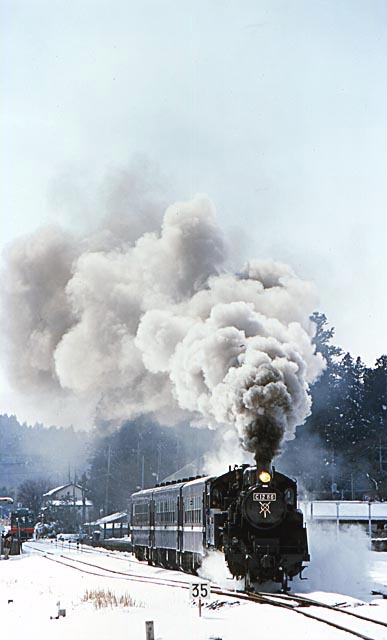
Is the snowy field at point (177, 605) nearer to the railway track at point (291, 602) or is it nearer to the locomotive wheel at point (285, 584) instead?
the railway track at point (291, 602)

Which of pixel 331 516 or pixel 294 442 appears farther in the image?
pixel 294 442

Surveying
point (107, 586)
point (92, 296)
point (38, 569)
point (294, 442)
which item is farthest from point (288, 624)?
point (294, 442)

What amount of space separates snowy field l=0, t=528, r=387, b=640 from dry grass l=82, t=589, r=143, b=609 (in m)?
0.03

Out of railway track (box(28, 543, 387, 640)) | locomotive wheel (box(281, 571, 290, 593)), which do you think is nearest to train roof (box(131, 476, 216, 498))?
railway track (box(28, 543, 387, 640))

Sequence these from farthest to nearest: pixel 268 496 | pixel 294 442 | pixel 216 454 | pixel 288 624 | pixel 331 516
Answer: pixel 294 442 < pixel 216 454 < pixel 331 516 < pixel 268 496 < pixel 288 624

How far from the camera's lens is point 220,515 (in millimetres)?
23172

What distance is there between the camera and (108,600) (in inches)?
846

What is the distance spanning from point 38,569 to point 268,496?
20460 millimetres

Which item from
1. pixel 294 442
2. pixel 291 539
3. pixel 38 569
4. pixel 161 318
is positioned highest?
pixel 161 318

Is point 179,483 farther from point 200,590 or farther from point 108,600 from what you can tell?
point 200,590

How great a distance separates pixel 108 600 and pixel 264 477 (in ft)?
16.8

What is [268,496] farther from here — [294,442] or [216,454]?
[294,442]

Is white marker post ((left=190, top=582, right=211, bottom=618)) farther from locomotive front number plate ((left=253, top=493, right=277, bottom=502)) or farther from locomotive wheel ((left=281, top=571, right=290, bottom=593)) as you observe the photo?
locomotive wheel ((left=281, top=571, right=290, bottom=593))

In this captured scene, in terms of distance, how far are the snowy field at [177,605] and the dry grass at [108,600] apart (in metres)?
0.03
